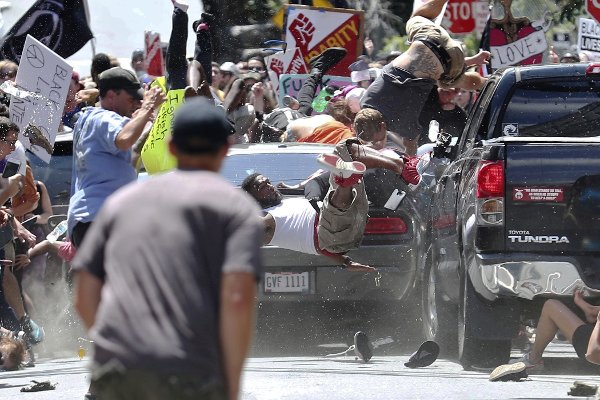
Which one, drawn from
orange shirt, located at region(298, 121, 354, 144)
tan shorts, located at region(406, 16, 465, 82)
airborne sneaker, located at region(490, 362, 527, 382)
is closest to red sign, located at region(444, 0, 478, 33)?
orange shirt, located at region(298, 121, 354, 144)

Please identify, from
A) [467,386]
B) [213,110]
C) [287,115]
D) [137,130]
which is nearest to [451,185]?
[467,386]

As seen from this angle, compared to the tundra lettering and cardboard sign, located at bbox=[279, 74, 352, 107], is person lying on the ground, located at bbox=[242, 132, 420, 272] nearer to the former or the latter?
the tundra lettering

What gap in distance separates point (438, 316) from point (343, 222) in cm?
93

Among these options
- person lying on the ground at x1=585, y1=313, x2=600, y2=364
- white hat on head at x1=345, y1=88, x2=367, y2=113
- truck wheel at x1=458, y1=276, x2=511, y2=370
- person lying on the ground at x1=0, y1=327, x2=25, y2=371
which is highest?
white hat on head at x1=345, y1=88, x2=367, y2=113

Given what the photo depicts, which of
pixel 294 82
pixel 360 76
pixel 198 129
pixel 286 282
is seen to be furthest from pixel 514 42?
pixel 198 129

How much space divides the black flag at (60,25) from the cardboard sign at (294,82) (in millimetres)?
3071

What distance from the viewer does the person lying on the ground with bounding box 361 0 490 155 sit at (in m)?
12.9

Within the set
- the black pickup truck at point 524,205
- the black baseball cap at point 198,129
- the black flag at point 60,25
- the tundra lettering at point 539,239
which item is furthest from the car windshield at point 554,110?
the black flag at point 60,25

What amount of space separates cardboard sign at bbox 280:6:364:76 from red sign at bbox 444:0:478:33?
1.07 m

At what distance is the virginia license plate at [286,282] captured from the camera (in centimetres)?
1116

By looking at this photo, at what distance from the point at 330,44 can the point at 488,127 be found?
907 cm

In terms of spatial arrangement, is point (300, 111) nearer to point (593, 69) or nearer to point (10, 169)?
point (10, 169)

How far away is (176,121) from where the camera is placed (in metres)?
4.80

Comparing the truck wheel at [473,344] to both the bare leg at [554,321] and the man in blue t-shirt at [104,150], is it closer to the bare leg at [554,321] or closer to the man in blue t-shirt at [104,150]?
the bare leg at [554,321]
